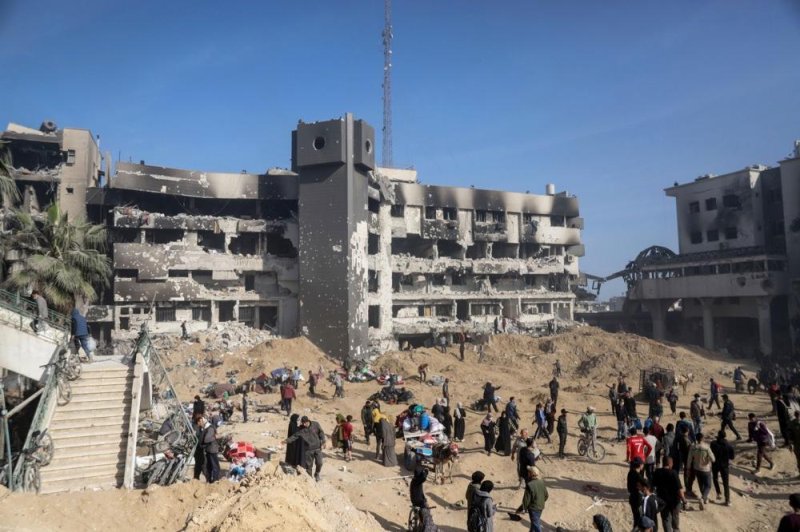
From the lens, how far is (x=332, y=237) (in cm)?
3503

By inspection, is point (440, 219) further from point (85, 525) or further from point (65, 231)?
point (85, 525)

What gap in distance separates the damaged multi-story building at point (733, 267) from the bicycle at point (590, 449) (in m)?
31.2

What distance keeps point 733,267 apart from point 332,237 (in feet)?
108

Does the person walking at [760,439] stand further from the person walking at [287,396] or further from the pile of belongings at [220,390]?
the pile of belongings at [220,390]

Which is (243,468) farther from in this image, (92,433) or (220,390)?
(220,390)

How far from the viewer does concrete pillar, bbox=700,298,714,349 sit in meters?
43.6

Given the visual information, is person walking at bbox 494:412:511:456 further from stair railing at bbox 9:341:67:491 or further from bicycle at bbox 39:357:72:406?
stair railing at bbox 9:341:67:491

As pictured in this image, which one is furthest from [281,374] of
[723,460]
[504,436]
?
[723,460]

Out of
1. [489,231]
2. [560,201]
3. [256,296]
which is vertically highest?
[560,201]

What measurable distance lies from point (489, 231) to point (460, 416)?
32.8m

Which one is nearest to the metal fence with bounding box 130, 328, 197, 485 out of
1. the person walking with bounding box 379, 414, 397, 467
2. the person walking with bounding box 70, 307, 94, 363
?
the person walking with bounding box 70, 307, 94, 363

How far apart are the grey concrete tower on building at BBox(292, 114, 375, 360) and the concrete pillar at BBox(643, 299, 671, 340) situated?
2923 cm

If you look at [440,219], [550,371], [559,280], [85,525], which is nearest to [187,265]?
[440,219]

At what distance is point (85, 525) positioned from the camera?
952 cm
